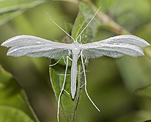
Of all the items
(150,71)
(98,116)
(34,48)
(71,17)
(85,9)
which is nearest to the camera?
(34,48)

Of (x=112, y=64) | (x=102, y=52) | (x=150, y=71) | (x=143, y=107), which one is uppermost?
(x=102, y=52)

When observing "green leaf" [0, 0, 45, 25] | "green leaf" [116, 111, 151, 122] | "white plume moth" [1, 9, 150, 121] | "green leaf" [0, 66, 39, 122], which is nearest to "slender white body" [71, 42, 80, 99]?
"white plume moth" [1, 9, 150, 121]

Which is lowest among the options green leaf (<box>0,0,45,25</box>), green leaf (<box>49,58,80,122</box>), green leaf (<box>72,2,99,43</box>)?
green leaf (<box>49,58,80,122</box>)

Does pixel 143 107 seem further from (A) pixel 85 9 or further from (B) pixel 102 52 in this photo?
(A) pixel 85 9

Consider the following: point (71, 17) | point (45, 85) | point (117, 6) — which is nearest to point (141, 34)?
point (117, 6)

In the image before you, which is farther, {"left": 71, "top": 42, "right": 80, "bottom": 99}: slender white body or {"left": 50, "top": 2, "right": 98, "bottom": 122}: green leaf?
{"left": 71, "top": 42, "right": 80, "bottom": 99}: slender white body

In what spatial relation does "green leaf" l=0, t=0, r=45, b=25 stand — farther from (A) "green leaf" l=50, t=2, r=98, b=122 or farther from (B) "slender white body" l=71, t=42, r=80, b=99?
(B) "slender white body" l=71, t=42, r=80, b=99

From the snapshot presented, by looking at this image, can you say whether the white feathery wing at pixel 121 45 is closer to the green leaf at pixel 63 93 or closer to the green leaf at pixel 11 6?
the green leaf at pixel 63 93
